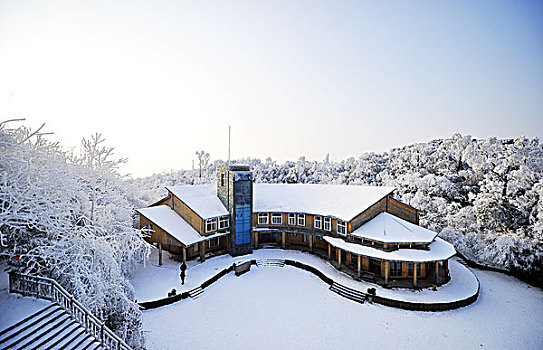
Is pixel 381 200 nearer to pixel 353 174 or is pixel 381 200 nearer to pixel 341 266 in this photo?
pixel 341 266

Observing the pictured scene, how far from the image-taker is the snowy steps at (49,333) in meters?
7.25

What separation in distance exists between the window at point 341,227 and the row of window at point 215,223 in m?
9.56

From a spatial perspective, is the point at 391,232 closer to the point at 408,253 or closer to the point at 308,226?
the point at 408,253

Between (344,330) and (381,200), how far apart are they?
38.8ft

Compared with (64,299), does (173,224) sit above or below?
below

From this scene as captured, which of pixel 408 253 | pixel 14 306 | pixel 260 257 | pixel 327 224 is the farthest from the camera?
pixel 260 257

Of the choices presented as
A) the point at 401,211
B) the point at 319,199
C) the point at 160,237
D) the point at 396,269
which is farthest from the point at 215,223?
the point at 401,211

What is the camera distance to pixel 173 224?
2195cm

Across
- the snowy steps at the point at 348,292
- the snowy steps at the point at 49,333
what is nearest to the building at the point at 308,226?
the snowy steps at the point at 348,292

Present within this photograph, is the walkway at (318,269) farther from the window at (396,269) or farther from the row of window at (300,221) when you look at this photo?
the row of window at (300,221)

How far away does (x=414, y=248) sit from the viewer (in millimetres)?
18906

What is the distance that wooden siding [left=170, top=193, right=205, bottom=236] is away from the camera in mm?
22141

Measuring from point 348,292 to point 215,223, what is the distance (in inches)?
466

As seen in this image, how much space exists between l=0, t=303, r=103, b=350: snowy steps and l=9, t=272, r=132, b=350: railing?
0.48 ft
